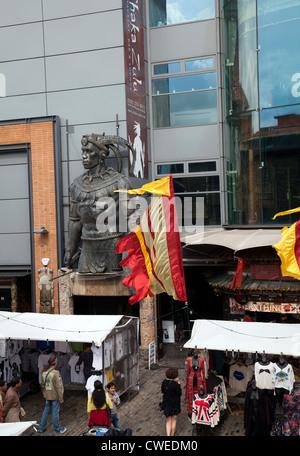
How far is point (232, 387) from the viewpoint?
13047 millimetres

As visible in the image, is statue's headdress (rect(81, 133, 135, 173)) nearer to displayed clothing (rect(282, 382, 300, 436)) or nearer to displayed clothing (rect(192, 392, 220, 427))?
displayed clothing (rect(192, 392, 220, 427))

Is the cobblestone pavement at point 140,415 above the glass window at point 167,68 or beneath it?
beneath

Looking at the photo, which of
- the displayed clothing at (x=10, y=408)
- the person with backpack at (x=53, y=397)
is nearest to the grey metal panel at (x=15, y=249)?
the person with backpack at (x=53, y=397)

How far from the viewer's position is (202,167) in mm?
18781

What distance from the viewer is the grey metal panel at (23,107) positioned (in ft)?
61.1

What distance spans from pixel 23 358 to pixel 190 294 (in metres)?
7.88

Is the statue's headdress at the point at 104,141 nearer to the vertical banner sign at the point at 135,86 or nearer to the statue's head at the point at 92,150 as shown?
the statue's head at the point at 92,150

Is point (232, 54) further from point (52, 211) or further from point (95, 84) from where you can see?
point (52, 211)

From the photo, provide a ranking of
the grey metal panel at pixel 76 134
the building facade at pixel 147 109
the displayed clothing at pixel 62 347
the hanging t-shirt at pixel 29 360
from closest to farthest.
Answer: the displayed clothing at pixel 62 347 < the hanging t-shirt at pixel 29 360 < the building facade at pixel 147 109 < the grey metal panel at pixel 76 134

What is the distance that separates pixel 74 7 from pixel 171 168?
661cm

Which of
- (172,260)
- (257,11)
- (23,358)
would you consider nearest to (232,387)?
(172,260)

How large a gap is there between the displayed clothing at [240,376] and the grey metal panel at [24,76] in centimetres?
1182

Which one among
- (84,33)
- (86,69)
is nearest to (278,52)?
(86,69)

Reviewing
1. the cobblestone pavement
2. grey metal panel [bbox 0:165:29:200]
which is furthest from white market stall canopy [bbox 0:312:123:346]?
grey metal panel [bbox 0:165:29:200]
